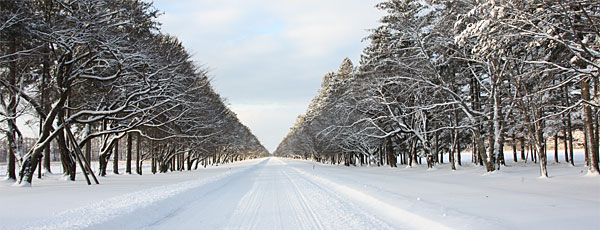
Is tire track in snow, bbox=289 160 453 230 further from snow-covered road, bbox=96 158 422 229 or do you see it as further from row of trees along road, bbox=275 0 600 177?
row of trees along road, bbox=275 0 600 177

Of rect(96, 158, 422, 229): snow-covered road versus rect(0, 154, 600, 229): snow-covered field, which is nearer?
rect(0, 154, 600, 229): snow-covered field

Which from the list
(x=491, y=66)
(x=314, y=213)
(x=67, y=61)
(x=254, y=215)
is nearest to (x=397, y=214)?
(x=314, y=213)

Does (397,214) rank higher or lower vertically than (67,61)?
lower

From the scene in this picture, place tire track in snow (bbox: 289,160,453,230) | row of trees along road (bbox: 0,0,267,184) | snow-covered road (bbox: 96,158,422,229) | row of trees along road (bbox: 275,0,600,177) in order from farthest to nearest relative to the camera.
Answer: row of trees along road (bbox: 0,0,267,184)
row of trees along road (bbox: 275,0,600,177)
snow-covered road (bbox: 96,158,422,229)
tire track in snow (bbox: 289,160,453,230)

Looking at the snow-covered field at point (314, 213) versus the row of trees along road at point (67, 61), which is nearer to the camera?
the snow-covered field at point (314, 213)

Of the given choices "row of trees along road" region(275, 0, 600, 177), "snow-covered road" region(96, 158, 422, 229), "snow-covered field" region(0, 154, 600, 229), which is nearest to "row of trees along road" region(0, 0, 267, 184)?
"snow-covered field" region(0, 154, 600, 229)

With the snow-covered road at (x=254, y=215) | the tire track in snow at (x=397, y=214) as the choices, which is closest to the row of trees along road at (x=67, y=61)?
the snow-covered road at (x=254, y=215)

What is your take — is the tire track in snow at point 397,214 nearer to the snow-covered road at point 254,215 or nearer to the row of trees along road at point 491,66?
the snow-covered road at point 254,215

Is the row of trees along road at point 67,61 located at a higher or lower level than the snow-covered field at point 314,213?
higher

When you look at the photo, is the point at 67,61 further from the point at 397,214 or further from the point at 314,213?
the point at 397,214

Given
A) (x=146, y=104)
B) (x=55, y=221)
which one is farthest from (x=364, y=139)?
(x=55, y=221)

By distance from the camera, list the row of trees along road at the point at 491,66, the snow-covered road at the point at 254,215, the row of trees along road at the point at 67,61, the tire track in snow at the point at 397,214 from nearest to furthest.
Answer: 1. the tire track in snow at the point at 397,214
2. the snow-covered road at the point at 254,215
3. the row of trees along road at the point at 491,66
4. the row of trees along road at the point at 67,61

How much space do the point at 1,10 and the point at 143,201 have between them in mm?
9376

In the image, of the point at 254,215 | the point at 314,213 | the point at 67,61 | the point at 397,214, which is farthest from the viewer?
the point at 67,61
